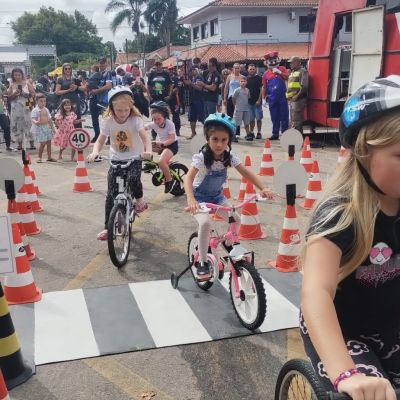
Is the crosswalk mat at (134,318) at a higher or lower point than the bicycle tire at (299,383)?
lower

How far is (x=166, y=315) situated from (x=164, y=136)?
429 cm

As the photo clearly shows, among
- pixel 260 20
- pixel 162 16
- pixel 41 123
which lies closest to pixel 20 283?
pixel 41 123

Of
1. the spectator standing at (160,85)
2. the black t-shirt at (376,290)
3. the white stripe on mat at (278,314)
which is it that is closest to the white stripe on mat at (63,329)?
the white stripe on mat at (278,314)

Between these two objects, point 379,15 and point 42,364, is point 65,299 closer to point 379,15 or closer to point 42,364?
point 42,364

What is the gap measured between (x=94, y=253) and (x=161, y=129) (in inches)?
113

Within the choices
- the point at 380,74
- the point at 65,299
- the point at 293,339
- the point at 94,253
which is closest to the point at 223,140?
the point at 293,339

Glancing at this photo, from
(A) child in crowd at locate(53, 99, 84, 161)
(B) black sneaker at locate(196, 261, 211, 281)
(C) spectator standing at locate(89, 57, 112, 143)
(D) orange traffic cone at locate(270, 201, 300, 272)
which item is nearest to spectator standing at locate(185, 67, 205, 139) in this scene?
(C) spectator standing at locate(89, 57, 112, 143)

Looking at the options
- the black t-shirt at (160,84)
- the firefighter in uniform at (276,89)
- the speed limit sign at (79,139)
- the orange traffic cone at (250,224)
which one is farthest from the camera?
the black t-shirt at (160,84)

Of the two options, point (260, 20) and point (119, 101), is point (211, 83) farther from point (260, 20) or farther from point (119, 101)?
point (260, 20)

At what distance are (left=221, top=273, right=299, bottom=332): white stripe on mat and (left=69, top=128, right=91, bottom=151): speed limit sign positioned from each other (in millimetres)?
4940

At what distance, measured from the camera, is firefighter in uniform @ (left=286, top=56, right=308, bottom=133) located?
12.8m

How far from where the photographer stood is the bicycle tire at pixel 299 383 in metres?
1.74

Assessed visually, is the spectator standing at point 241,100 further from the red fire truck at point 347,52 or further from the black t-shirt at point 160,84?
the black t-shirt at point 160,84

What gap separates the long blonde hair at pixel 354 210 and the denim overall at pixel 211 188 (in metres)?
2.64
